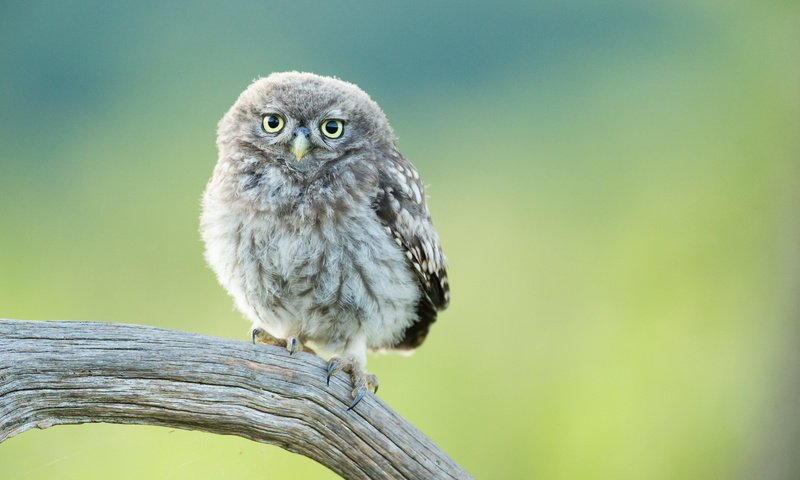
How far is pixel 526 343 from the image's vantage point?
434cm

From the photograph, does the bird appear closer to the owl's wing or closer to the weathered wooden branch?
the owl's wing

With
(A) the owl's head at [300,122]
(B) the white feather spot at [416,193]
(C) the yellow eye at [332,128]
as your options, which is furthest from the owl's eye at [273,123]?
(B) the white feather spot at [416,193]

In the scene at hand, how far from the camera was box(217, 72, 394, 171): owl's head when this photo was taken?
289 centimetres

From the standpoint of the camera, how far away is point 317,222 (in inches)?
110

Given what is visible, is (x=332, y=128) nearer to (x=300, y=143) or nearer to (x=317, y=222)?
(x=300, y=143)

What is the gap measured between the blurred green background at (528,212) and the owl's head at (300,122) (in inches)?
46.8

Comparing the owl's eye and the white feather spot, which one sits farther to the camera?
the white feather spot

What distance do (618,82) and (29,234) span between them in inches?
130

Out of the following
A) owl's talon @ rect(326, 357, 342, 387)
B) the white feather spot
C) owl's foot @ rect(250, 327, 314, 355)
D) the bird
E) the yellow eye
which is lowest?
owl's talon @ rect(326, 357, 342, 387)

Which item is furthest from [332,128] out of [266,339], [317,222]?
[266,339]

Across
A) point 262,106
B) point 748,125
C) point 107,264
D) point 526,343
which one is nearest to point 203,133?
point 107,264

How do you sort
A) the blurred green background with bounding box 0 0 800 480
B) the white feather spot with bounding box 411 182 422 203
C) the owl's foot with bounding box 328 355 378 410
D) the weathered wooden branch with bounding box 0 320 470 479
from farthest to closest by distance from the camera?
the blurred green background with bounding box 0 0 800 480, the white feather spot with bounding box 411 182 422 203, the owl's foot with bounding box 328 355 378 410, the weathered wooden branch with bounding box 0 320 470 479

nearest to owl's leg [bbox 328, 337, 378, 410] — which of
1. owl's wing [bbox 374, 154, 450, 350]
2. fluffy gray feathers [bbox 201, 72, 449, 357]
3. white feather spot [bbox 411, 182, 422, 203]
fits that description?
fluffy gray feathers [bbox 201, 72, 449, 357]

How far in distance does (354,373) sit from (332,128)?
0.87 metres
